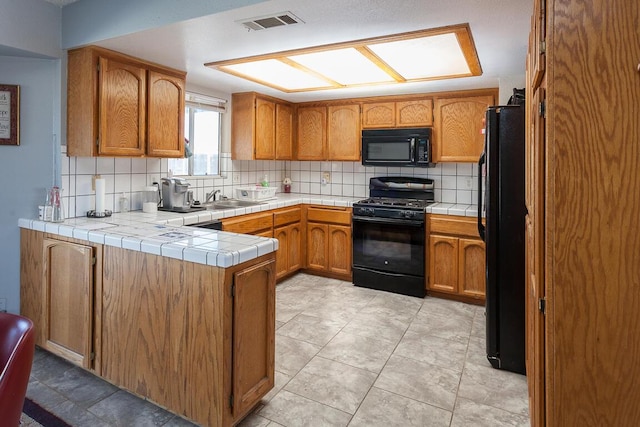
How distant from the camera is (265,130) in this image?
4398 millimetres

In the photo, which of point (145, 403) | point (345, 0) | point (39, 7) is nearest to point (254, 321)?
point (145, 403)

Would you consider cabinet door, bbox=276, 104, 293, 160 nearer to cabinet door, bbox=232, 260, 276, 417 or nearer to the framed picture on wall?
the framed picture on wall

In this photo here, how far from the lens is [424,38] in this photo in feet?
7.88

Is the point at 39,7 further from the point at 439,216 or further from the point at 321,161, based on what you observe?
the point at 439,216

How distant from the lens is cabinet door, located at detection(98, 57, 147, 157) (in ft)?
8.86

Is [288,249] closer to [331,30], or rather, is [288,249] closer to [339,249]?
[339,249]

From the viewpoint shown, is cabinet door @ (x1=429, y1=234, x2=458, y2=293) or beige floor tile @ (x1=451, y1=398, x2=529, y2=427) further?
cabinet door @ (x1=429, y1=234, x2=458, y2=293)

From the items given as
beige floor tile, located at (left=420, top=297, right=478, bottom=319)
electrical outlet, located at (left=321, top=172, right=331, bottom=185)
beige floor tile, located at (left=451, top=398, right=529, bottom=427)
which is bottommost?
beige floor tile, located at (left=451, top=398, right=529, bottom=427)

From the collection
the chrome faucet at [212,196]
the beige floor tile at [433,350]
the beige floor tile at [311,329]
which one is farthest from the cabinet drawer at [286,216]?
the beige floor tile at [433,350]

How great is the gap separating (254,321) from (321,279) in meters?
2.57

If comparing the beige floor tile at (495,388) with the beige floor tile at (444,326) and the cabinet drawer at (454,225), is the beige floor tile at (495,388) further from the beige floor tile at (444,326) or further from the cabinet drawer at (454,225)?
the cabinet drawer at (454,225)

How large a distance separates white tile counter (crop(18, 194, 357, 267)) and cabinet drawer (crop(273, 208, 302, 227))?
3.64 feet

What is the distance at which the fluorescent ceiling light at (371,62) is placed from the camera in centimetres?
246

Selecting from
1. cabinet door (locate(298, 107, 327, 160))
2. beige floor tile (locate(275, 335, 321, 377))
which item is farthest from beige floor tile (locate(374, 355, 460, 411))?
cabinet door (locate(298, 107, 327, 160))
